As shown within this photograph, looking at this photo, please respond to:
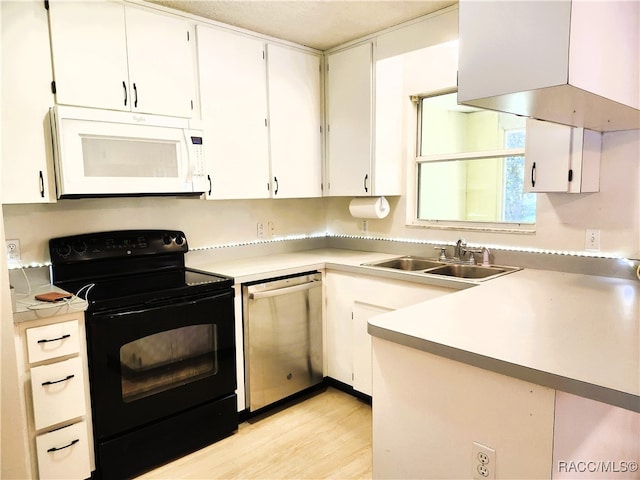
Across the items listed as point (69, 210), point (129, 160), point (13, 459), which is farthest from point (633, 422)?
point (69, 210)

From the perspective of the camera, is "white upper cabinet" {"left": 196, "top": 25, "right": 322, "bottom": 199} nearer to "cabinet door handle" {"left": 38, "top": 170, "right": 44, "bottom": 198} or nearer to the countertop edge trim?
"cabinet door handle" {"left": 38, "top": 170, "right": 44, "bottom": 198}

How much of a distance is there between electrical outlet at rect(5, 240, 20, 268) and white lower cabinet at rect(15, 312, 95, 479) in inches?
23.2

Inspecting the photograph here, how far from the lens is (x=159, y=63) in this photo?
2.37 meters

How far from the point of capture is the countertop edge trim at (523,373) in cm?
95

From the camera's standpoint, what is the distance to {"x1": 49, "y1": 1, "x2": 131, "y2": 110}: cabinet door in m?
2.04

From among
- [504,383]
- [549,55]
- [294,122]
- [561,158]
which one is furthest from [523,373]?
[294,122]

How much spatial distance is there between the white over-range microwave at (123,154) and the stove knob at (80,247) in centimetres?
35

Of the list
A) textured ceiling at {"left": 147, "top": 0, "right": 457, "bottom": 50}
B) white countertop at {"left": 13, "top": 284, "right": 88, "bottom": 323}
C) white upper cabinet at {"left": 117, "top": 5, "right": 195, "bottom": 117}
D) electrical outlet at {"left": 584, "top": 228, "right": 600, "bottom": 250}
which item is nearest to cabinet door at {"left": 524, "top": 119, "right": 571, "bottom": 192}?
electrical outlet at {"left": 584, "top": 228, "right": 600, "bottom": 250}

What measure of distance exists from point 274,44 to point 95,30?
113 cm

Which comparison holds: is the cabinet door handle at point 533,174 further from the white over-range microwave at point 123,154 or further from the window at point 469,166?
the white over-range microwave at point 123,154

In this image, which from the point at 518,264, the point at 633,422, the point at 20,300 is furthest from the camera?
the point at 518,264

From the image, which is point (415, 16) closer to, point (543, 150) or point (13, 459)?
point (543, 150)

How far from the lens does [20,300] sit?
74.0 inches

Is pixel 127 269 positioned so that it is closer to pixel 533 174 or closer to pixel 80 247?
pixel 80 247
